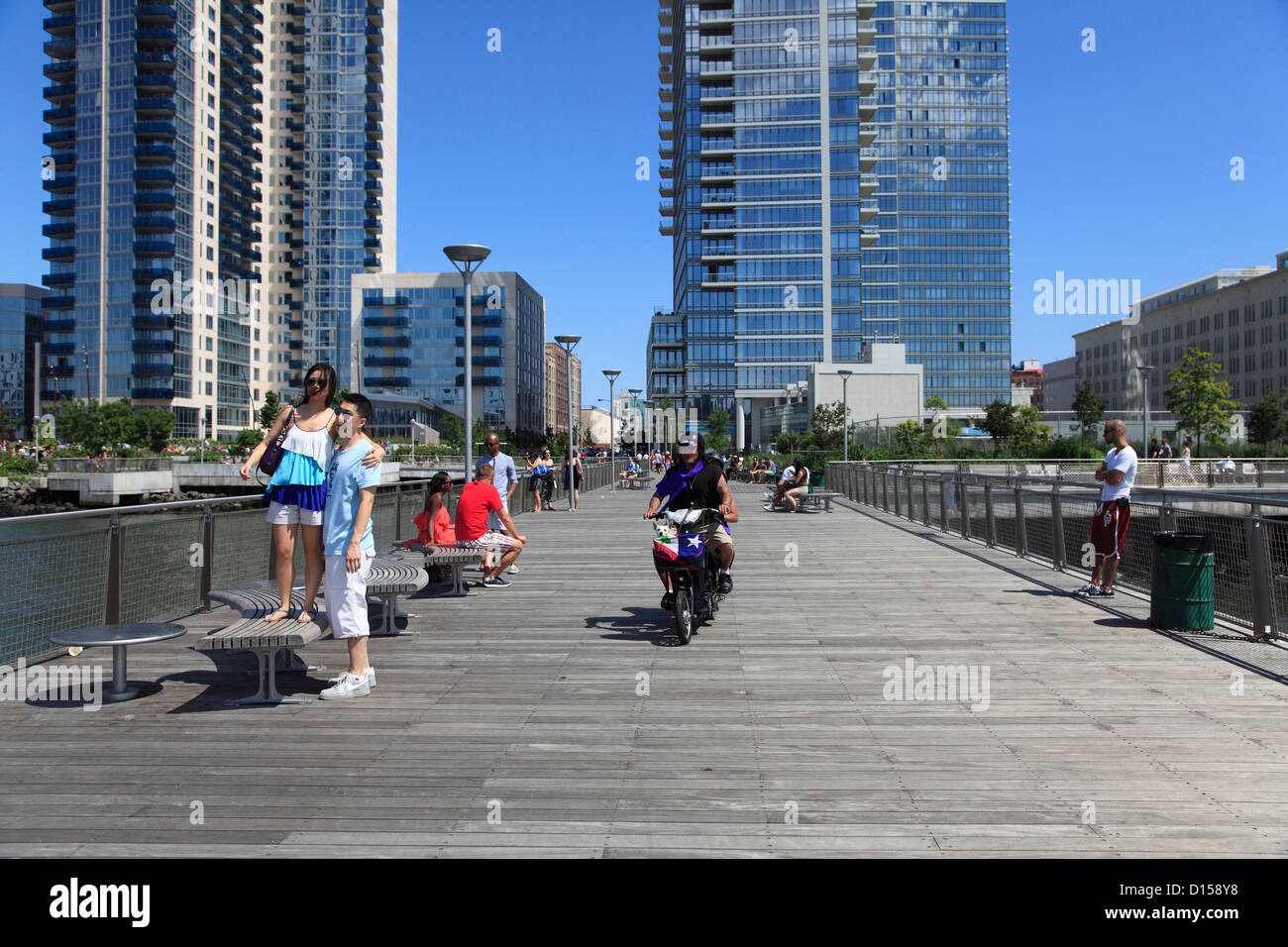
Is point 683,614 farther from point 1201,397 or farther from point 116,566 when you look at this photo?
point 1201,397

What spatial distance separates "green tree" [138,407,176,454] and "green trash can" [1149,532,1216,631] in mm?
70626

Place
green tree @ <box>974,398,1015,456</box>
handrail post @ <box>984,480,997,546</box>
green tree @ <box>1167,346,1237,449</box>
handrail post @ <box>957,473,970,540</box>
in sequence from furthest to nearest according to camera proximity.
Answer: green tree @ <box>974,398,1015,456</box>
green tree @ <box>1167,346,1237,449</box>
handrail post @ <box>957,473,970,540</box>
handrail post @ <box>984,480,997,546</box>

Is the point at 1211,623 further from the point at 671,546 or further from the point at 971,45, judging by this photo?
the point at 971,45

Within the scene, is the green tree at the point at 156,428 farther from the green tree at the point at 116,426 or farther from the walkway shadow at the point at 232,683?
the walkway shadow at the point at 232,683

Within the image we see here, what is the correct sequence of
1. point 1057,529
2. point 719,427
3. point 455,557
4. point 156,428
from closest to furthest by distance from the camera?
1. point 455,557
2. point 1057,529
3. point 156,428
4. point 719,427

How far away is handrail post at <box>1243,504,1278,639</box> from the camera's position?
7.48 metres

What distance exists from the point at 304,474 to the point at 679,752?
3.08 meters

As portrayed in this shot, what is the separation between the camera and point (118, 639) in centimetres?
570

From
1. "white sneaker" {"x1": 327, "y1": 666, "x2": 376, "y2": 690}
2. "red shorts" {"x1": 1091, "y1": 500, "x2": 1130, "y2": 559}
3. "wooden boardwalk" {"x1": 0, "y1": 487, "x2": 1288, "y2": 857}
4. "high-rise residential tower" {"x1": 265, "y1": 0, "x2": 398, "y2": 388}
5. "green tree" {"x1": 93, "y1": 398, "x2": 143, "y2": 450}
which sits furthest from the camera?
"high-rise residential tower" {"x1": 265, "y1": 0, "x2": 398, "y2": 388}

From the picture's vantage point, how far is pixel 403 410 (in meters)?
108

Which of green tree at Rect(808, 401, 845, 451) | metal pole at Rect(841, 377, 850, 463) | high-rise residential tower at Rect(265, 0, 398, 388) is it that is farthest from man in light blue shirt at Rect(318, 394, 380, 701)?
high-rise residential tower at Rect(265, 0, 398, 388)

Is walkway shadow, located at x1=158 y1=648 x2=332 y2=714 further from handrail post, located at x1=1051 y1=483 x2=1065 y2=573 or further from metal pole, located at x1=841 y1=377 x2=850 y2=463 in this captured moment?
metal pole, located at x1=841 y1=377 x2=850 y2=463

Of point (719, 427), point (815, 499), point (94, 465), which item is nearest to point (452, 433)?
point (719, 427)
